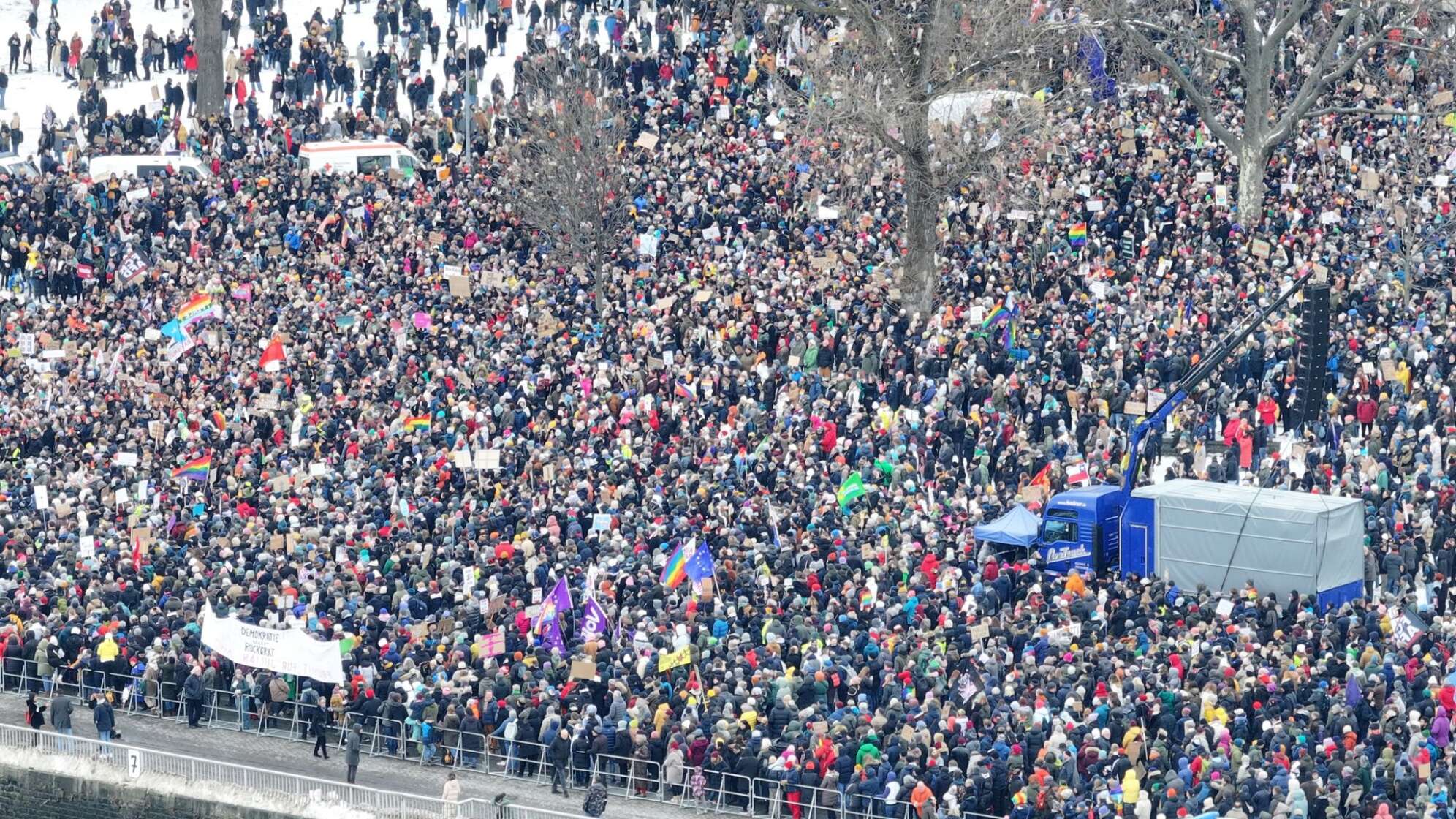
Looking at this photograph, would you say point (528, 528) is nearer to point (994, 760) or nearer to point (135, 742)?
point (135, 742)

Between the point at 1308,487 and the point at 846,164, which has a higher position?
the point at 846,164

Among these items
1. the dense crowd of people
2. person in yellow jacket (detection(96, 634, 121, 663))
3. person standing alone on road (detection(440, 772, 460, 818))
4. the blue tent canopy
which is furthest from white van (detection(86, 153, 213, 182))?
person standing alone on road (detection(440, 772, 460, 818))

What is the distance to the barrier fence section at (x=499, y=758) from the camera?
3628 centimetres

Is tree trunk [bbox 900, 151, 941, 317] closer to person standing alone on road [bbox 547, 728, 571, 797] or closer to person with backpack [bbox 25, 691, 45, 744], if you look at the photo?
person standing alone on road [bbox 547, 728, 571, 797]

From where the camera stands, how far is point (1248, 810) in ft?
112

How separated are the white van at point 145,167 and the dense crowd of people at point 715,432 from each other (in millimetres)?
609

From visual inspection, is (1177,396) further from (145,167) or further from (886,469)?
(145,167)

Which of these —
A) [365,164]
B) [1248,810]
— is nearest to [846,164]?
[365,164]

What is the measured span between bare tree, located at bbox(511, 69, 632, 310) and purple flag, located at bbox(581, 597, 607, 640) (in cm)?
1705

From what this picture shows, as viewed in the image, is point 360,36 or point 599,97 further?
point 360,36

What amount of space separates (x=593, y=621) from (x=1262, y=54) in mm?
23490

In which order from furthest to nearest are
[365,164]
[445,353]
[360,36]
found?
[360,36] → [365,164] → [445,353]

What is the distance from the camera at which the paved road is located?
1511 inches

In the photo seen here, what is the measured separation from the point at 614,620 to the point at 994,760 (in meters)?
7.51
